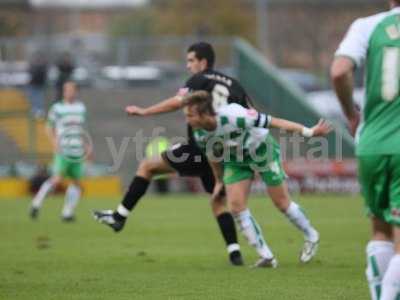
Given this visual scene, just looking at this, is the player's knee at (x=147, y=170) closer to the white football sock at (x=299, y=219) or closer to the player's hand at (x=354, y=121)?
the white football sock at (x=299, y=219)

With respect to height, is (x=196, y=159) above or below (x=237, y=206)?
Answer: above

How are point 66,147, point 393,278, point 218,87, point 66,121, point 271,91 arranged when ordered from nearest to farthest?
point 393,278 → point 218,87 → point 66,147 → point 66,121 → point 271,91

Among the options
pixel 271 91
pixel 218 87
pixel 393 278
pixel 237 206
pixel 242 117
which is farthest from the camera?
pixel 271 91

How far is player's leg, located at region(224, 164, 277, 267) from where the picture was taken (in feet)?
37.7

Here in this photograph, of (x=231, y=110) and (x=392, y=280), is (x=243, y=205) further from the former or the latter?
(x=392, y=280)

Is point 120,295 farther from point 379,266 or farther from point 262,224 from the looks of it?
point 262,224

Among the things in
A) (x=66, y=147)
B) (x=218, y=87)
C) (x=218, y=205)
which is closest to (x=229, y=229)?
(x=218, y=205)

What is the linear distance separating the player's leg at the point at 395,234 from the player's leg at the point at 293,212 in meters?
4.74

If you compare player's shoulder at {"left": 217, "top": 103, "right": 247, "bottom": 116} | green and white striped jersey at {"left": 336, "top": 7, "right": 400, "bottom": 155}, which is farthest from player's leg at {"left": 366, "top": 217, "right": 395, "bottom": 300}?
player's shoulder at {"left": 217, "top": 103, "right": 247, "bottom": 116}

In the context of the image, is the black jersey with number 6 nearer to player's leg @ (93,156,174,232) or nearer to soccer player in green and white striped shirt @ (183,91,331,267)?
soccer player in green and white striped shirt @ (183,91,331,267)

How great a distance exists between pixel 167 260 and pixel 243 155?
1792mm

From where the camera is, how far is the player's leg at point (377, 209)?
702 centimetres

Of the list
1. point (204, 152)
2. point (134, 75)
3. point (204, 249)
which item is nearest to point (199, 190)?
point (134, 75)

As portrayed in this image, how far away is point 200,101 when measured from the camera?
10547 mm
